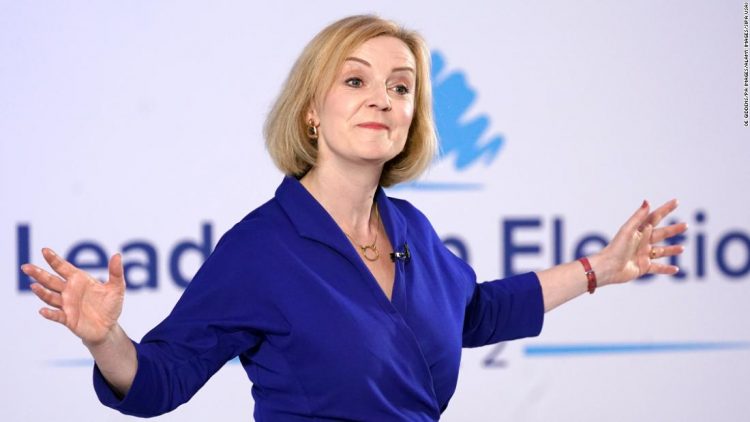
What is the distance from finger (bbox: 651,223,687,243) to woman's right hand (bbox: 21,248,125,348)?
3.79 ft

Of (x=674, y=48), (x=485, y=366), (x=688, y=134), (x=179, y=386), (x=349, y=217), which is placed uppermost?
(x=674, y=48)

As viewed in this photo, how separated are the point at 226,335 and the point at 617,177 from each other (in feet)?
6.92

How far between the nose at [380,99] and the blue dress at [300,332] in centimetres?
19

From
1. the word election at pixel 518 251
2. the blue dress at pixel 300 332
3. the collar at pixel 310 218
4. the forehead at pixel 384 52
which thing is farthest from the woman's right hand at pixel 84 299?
the word election at pixel 518 251

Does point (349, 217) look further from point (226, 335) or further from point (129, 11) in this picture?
point (129, 11)

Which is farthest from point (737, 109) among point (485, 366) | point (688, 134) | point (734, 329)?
point (485, 366)

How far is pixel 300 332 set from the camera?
5.45ft

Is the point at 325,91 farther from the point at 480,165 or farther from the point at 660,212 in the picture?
the point at 480,165

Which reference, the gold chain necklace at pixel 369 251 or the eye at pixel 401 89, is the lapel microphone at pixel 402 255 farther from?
the eye at pixel 401 89

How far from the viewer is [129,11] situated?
10.1 ft

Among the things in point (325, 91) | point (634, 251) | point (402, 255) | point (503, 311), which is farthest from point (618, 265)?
point (325, 91)

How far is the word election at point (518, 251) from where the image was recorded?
10.1 feet

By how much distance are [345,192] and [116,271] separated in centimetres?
54

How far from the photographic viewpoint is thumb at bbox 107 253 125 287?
4.60ft
